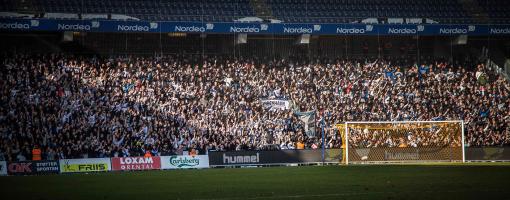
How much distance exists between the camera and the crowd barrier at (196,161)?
32875 millimetres

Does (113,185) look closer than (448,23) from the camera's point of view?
Yes

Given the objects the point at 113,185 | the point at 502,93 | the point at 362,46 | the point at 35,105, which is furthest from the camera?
the point at 362,46

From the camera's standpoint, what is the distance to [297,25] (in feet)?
150

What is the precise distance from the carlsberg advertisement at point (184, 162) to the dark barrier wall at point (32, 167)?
5293 mm

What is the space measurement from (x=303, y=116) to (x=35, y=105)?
15.0 meters

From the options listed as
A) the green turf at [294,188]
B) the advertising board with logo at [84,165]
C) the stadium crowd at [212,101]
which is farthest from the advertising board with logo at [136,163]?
the green turf at [294,188]

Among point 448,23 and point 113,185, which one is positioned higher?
point 448,23

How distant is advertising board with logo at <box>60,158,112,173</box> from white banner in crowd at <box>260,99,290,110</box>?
37.3ft

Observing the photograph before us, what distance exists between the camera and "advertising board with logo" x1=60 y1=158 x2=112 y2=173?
33.3 m

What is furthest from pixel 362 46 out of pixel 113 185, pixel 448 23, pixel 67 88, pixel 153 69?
pixel 113 185

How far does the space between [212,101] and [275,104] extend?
13.1 ft

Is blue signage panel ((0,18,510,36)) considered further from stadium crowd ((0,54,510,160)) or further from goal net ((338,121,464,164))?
goal net ((338,121,464,164))

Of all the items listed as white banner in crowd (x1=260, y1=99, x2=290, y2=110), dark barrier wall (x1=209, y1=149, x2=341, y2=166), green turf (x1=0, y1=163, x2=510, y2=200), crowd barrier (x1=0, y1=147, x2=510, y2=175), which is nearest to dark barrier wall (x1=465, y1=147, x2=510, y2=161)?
crowd barrier (x1=0, y1=147, x2=510, y2=175)

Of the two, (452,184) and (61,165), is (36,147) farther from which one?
(452,184)
